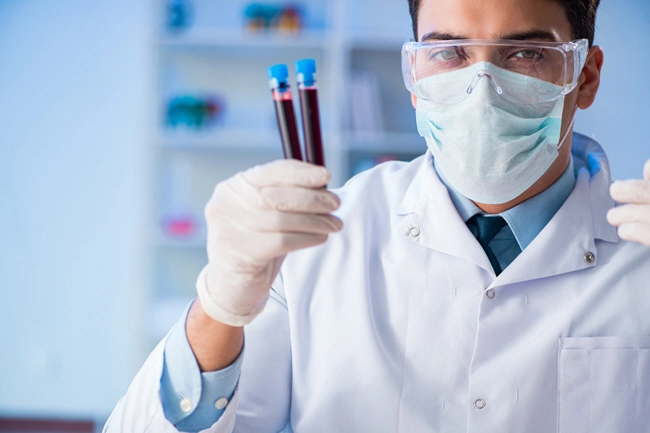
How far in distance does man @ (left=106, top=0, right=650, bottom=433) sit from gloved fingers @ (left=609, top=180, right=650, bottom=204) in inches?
10.9

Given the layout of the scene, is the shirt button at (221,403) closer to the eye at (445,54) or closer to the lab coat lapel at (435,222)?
the lab coat lapel at (435,222)

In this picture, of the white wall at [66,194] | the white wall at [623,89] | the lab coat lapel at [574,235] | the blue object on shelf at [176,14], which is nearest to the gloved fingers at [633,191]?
the lab coat lapel at [574,235]

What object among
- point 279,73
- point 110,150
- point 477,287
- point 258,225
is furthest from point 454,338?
point 110,150

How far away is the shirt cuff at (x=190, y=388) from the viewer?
1.00 meters

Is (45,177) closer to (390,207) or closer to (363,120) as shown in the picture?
(363,120)

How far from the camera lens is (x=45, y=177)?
3.80 meters

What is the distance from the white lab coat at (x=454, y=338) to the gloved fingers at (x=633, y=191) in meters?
0.28

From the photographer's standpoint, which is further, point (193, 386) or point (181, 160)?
point (181, 160)

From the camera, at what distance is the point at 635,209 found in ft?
3.14

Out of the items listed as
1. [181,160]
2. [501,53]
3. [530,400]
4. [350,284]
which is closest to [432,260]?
[350,284]

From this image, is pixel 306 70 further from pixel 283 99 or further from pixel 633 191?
pixel 633 191

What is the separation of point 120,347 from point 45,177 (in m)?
1.01

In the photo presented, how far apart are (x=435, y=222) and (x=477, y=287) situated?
0.15 metres

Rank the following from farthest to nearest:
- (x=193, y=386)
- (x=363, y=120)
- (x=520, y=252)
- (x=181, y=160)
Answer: (x=181, y=160) → (x=363, y=120) → (x=520, y=252) → (x=193, y=386)
